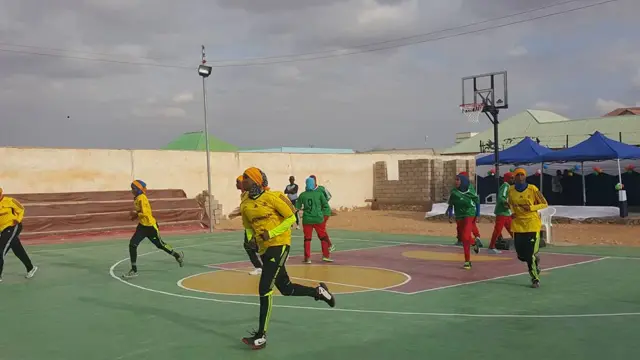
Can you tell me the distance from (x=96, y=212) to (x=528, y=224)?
19.4m

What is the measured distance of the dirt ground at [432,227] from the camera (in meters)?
20.2

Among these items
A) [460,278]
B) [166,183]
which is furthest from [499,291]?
[166,183]

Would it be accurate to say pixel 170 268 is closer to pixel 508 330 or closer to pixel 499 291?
pixel 499 291

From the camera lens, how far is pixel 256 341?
7.12 metres

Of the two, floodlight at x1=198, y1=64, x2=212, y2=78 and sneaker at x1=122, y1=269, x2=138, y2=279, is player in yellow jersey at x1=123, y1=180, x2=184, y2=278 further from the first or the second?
floodlight at x1=198, y1=64, x2=212, y2=78

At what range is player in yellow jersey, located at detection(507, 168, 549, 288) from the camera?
36.0ft

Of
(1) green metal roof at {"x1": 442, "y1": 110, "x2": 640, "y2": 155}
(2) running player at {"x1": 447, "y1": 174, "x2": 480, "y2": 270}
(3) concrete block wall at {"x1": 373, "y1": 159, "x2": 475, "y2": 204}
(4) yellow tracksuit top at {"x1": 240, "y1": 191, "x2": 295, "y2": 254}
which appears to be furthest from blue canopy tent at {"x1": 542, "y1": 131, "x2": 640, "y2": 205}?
(1) green metal roof at {"x1": 442, "y1": 110, "x2": 640, "y2": 155}

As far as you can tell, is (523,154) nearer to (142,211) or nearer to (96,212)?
(96,212)

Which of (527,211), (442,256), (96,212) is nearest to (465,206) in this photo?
(527,211)

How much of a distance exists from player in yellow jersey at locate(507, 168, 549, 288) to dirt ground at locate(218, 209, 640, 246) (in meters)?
8.37

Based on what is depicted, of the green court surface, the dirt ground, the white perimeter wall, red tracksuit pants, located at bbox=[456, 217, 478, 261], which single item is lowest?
the green court surface

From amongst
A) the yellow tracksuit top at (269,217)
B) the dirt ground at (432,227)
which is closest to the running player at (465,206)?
the yellow tracksuit top at (269,217)

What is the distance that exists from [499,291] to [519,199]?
166 centimetres

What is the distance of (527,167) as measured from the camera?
30.9 meters
